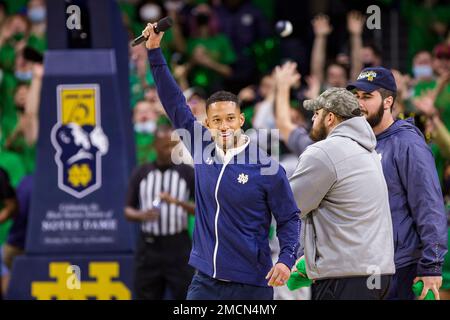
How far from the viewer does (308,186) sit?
6.98 m

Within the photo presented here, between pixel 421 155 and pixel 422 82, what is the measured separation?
6.55 meters

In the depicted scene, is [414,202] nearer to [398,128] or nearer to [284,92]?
[398,128]

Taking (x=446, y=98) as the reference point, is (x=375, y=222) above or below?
below

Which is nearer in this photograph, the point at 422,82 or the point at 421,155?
the point at 421,155

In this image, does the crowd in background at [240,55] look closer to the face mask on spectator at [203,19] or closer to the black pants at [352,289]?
the face mask on spectator at [203,19]

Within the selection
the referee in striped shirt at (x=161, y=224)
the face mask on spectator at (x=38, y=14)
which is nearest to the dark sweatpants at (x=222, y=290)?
the referee in striped shirt at (x=161, y=224)

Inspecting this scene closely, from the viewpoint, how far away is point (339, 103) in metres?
7.14

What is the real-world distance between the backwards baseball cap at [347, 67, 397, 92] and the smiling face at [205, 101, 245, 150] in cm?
99

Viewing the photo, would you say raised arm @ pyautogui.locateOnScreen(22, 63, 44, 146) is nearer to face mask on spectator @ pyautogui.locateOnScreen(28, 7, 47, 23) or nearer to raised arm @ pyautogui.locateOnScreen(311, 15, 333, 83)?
face mask on spectator @ pyautogui.locateOnScreen(28, 7, 47, 23)

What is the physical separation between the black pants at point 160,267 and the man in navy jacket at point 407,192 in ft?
11.6

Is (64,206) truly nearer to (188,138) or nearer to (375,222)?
(188,138)

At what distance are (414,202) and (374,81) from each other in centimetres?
96

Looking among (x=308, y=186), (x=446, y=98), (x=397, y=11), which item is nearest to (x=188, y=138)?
(x=308, y=186)

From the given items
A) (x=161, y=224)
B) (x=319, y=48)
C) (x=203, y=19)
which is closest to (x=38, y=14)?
(x=203, y=19)
